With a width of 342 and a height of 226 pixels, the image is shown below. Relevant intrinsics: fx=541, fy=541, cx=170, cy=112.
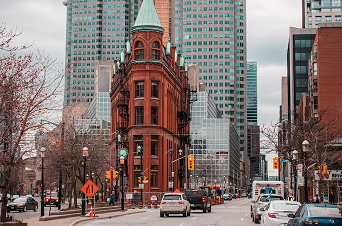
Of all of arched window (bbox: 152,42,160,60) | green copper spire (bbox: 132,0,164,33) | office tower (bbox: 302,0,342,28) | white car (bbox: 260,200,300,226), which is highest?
office tower (bbox: 302,0,342,28)

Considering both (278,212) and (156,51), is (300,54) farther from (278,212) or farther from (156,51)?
(278,212)

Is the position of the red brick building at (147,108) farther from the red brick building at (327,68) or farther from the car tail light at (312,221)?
the car tail light at (312,221)

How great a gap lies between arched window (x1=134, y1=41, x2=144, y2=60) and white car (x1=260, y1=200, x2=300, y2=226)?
168 ft

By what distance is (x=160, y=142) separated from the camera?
72.6 metres

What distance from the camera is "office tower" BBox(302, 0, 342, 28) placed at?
158m

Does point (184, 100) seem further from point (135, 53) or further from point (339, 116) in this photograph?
point (339, 116)

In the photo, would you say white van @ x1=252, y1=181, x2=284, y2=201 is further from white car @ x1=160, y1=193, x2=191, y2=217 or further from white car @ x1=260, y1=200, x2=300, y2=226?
white car @ x1=260, y1=200, x2=300, y2=226

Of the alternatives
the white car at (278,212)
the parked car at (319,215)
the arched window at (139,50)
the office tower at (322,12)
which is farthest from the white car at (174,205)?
the office tower at (322,12)

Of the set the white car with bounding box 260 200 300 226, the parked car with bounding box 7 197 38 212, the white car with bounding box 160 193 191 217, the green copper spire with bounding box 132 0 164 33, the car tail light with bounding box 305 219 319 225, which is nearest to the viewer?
the car tail light with bounding box 305 219 319 225

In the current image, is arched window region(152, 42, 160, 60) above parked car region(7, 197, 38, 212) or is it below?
above

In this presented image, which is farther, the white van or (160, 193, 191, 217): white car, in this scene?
the white van

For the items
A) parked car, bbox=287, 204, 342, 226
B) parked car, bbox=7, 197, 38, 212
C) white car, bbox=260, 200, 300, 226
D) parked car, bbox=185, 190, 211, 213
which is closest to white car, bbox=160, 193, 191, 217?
parked car, bbox=185, 190, 211, 213

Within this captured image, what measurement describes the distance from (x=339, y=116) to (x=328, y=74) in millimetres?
8686

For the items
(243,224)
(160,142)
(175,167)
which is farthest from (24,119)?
(175,167)
